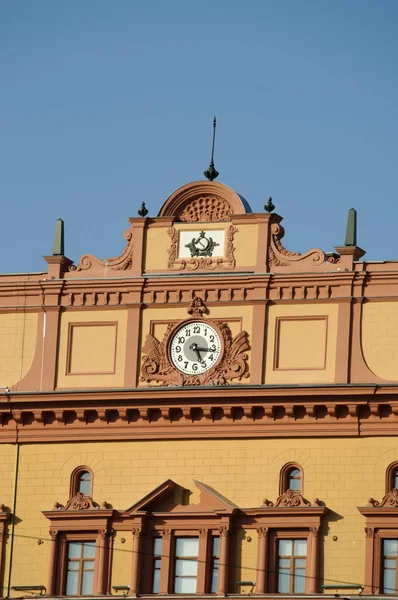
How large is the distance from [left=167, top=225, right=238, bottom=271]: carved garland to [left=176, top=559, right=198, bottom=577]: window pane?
7.38 m

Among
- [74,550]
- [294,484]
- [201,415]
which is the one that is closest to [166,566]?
[74,550]

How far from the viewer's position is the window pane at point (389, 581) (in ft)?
207

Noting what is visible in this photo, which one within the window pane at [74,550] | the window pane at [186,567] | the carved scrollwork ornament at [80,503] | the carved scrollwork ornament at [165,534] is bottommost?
the window pane at [186,567]

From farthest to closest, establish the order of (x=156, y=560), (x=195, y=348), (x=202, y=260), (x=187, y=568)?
(x=202, y=260) → (x=195, y=348) → (x=156, y=560) → (x=187, y=568)

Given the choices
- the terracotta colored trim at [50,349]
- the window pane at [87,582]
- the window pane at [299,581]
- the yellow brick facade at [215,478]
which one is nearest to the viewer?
the window pane at [299,581]

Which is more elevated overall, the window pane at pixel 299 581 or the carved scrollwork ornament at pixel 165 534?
the carved scrollwork ornament at pixel 165 534

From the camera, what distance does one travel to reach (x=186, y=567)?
213 ft

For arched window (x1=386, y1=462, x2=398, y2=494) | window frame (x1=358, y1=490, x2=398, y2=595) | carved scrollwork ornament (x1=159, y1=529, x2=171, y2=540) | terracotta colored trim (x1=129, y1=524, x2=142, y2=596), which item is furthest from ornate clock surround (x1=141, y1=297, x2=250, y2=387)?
window frame (x1=358, y1=490, x2=398, y2=595)

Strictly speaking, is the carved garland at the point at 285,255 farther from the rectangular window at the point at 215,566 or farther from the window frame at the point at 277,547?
the rectangular window at the point at 215,566

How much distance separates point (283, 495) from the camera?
64.5 metres

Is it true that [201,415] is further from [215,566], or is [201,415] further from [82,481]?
[215,566]

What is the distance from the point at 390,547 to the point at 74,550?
7959 millimetres

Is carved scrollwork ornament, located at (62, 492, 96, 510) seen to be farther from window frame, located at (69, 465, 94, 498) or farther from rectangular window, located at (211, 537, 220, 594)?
rectangular window, located at (211, 537, 220, 594)

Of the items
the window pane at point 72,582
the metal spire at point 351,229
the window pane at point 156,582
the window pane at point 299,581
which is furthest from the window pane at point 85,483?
the metal spire at point 351,229
